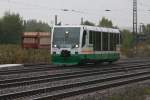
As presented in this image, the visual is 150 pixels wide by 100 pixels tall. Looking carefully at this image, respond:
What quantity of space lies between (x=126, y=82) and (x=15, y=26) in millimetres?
78269

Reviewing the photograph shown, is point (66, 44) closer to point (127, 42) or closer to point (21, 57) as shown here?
point (21, 57)

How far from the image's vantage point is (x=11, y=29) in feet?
306

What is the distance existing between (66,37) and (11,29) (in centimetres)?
6642

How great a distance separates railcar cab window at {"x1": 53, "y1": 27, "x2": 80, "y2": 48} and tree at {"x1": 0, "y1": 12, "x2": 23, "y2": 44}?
201 feet

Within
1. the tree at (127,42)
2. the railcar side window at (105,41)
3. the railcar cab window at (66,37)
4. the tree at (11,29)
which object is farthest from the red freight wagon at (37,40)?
the railcar cab window at (66,37)

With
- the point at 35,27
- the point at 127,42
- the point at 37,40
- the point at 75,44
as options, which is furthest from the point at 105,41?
the point at 35,27

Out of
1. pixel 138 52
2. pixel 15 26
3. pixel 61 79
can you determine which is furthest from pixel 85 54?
pixel 15 26

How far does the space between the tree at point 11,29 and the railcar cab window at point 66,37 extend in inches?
2410

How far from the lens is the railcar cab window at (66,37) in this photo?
2814 centimetres

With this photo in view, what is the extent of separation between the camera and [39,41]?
61.5 metres

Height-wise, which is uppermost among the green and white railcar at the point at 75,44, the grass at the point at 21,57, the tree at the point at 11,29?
the tree at the point at 11,29

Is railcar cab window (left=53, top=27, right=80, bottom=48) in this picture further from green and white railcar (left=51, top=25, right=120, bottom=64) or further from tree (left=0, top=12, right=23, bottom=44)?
tree (left=0, top=12, right=23, bottom=44)

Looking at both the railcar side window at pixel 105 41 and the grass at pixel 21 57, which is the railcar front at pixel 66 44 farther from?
the grass at pixel 21 57

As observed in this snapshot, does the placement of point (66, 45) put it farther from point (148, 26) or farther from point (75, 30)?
point (148, 26)
